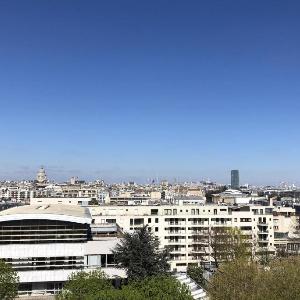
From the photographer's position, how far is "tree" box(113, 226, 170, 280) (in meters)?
39.5

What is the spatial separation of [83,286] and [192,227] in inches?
1828

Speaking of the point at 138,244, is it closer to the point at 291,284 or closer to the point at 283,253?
Answer: the point at 291,284

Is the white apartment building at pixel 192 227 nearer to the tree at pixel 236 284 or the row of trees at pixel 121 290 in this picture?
the tree at pixel 236 284

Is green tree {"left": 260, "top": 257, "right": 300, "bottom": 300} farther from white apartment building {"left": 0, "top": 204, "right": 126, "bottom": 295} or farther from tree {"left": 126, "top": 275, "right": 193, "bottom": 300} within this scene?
white apartment building {"left": 0, "top": 204, "right": 126, "bottom": 295}

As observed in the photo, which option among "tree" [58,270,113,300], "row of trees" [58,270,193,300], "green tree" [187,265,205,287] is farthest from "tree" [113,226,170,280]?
"green tree" [187,265,205,287]

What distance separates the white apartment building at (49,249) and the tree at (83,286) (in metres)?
11.8

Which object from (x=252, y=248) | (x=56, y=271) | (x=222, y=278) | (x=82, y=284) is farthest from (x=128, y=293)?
(x=252, y=248)

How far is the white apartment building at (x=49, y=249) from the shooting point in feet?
149

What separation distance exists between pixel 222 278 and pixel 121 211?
50129 mm

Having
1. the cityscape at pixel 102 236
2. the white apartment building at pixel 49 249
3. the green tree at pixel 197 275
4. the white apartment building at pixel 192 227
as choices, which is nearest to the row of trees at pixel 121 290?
the cityscape at pixel 102 236

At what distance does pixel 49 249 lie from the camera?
4631 cm

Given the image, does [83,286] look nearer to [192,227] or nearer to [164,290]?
[164,290]

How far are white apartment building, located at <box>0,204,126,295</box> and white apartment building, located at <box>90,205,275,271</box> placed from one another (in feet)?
90.6

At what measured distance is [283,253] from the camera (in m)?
74.4
